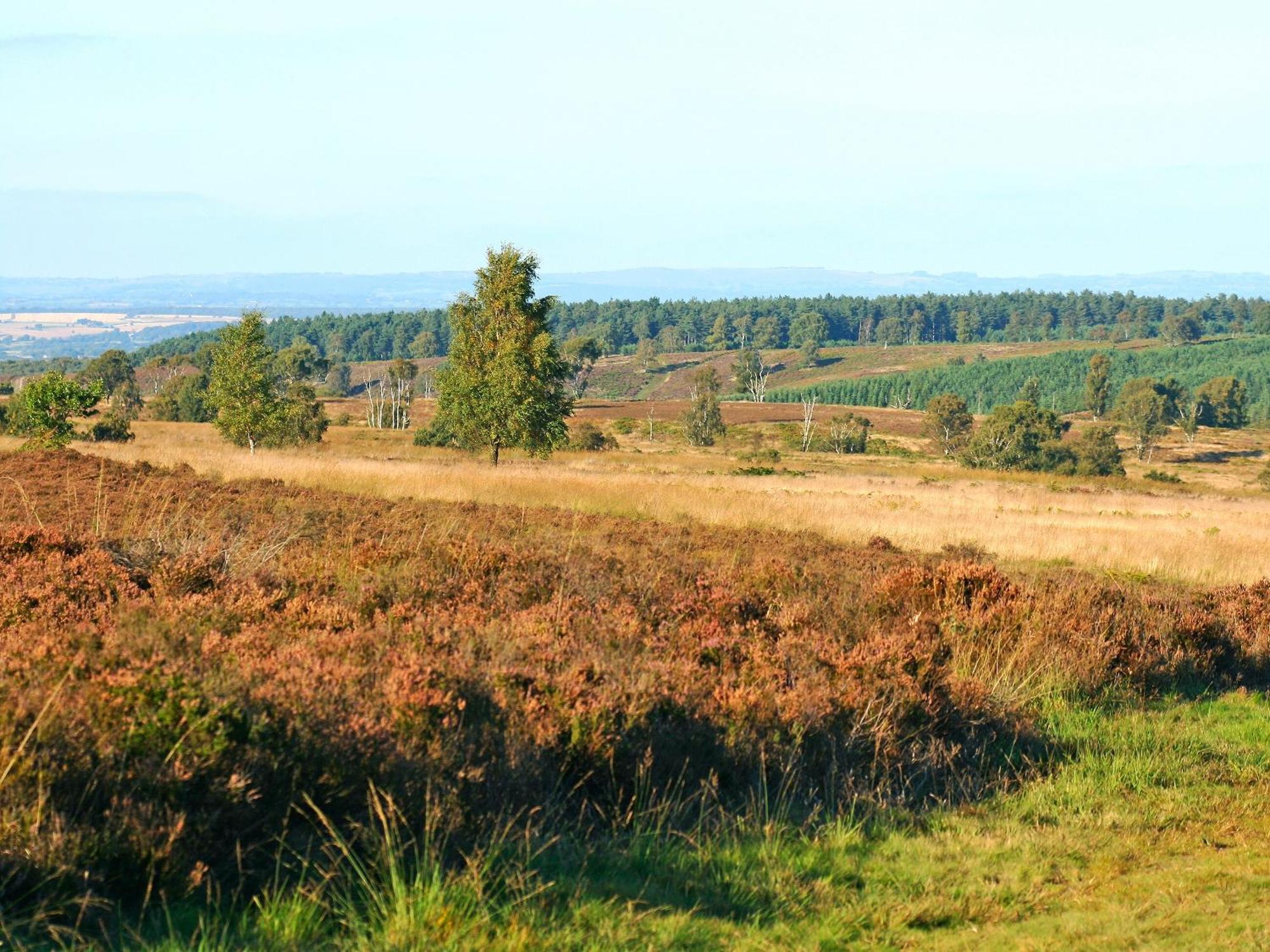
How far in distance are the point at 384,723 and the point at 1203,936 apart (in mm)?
3372

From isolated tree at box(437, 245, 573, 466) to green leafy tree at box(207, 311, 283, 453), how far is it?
8.71 meters

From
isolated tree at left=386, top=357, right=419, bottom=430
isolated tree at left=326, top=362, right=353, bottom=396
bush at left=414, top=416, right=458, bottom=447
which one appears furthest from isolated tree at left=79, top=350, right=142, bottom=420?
isolated tree at left=326, top=362, right=353, bottom=396

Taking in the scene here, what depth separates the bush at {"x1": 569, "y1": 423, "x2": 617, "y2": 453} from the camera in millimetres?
76625

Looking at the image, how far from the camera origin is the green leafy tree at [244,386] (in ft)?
155

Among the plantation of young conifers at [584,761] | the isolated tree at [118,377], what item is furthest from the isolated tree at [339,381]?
the plantation of young conifers at [584,761]

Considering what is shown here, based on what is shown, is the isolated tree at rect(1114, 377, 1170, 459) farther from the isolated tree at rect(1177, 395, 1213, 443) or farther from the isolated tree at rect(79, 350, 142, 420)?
the isolated tree at rect(79, 350, 142, 420)

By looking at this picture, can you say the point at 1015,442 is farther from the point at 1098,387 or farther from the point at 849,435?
the point at 1098,387

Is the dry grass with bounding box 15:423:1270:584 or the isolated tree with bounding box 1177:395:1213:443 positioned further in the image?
the isolated tree with bounding box 1177:395:1213:443

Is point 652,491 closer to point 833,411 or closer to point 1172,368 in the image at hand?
point 833,411

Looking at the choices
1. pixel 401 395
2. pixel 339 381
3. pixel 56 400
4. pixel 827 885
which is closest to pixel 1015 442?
pixel 401 395

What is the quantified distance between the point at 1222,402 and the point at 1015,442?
212ft

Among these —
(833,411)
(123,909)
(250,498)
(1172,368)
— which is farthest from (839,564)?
(1172,368)

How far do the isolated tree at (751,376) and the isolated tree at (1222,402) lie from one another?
5620cm

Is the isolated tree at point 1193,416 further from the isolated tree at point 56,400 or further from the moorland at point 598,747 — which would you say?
the moorland at point 598,747
